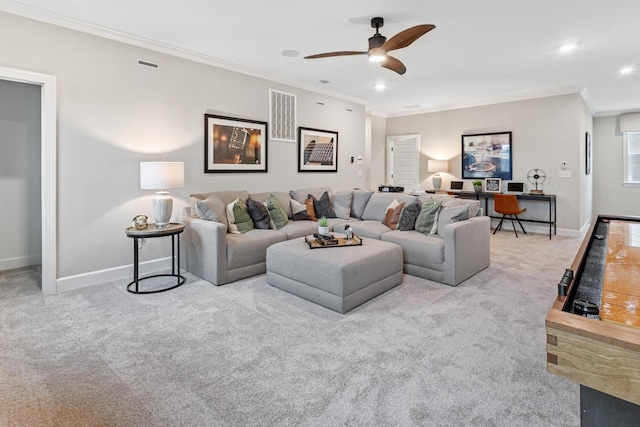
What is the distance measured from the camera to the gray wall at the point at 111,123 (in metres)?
3.32

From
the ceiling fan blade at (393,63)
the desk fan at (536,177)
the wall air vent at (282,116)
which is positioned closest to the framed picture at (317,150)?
the wall air vent at (282,116)

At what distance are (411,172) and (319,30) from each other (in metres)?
5.30

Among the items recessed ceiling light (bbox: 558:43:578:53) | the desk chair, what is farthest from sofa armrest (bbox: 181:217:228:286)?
the desk chair

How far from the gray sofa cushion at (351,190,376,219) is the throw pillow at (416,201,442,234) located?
140cm

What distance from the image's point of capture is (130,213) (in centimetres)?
386

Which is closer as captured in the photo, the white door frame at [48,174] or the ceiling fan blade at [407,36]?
the ceiling fan blade at [407,36]

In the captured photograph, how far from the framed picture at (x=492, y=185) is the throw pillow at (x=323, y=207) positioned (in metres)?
3.53

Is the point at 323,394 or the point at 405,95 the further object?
the point at 405,95

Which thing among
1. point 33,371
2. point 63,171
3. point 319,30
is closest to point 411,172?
point 319,30

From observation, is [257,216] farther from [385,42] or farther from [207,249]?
[385,42]

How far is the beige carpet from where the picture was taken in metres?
1.70

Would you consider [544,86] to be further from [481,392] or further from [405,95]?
[481,392]

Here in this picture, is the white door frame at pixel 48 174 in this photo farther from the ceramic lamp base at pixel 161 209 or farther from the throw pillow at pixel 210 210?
the throw pillow at pixel 210 210

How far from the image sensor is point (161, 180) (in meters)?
3.54
